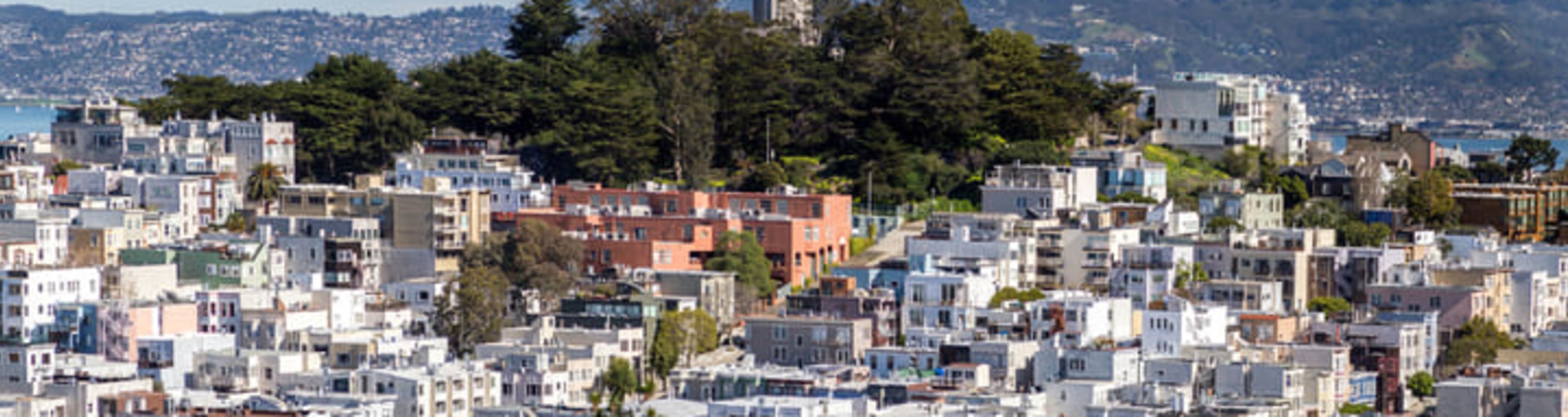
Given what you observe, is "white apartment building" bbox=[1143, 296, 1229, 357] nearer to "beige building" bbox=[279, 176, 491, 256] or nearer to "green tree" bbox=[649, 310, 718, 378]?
"green tree" bbox=[649, 310, 718, 378]

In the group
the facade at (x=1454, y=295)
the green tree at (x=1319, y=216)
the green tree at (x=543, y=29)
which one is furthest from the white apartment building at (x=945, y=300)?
the green tree at (x=543, y=29)

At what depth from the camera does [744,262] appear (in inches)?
2351

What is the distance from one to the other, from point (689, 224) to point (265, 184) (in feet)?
30.9

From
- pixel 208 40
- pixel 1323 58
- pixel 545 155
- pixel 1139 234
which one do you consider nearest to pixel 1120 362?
pixel 1139 234

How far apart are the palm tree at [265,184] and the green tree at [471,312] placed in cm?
1009

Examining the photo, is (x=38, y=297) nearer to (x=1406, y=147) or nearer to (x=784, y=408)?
(x=784, y=408)

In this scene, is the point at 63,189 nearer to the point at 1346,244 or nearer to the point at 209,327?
the point at 209,327

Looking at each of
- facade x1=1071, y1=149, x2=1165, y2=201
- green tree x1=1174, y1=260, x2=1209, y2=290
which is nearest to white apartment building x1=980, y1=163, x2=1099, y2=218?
facade x1=1071, y1=149, x2=1165, y2=201

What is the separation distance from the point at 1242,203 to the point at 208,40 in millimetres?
96963

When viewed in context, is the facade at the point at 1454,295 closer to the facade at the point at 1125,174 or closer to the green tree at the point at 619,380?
the facade at the point at 1125,174

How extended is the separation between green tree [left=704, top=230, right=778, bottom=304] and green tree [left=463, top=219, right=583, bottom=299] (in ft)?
8.15

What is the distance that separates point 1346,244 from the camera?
64.1 metres

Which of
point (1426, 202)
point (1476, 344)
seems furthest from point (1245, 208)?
point (1476, 344)

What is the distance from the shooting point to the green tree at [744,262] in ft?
195
